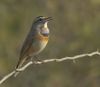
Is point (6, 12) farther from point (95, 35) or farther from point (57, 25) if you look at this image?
point (95, 35)

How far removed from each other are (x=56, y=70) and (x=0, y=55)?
120 centimetres

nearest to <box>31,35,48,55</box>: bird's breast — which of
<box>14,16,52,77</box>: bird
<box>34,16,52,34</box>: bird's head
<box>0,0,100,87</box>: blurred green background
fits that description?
<box>14,16,52,77</box>: bird

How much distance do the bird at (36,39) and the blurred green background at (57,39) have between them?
12.8 feet

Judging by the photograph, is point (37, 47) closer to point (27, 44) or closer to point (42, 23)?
point (27, 44)

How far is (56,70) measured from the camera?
1470 centimetres

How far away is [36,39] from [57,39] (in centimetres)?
530

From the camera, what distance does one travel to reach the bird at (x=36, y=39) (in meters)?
9.51

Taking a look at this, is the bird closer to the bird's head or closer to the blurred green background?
the bird's head

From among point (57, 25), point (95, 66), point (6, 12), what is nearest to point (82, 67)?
point (95, 66)

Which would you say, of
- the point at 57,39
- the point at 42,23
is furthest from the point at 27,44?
the point at 57,39

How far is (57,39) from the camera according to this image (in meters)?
14.9

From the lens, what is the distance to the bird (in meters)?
9.51

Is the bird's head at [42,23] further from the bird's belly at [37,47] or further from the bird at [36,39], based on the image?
the bird's belly at [37,47]

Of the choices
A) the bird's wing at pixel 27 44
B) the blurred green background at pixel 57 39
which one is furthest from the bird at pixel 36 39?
the blurred green background at pixel 57 39
